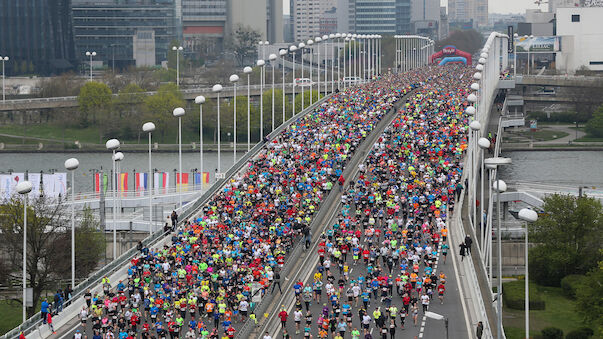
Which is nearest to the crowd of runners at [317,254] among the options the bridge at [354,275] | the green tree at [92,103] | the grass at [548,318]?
the bridge at [354,275]

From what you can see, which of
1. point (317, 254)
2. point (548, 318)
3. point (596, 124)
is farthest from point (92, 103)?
point (548, 318)

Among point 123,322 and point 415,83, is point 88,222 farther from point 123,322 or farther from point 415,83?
point 415,83

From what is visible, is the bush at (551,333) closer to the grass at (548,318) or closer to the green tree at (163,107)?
the grass at (548,318)

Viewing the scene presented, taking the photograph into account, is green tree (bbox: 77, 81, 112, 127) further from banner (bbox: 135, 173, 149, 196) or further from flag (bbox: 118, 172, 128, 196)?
banner (bbox: 135, 173, 149, 196)

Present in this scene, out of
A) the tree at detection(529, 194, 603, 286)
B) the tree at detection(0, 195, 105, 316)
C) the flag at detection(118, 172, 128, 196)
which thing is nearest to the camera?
the tree at detection(0, 195, 105, 316)

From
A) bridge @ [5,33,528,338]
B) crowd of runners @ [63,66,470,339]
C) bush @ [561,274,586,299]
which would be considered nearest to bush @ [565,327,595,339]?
bridge @ [5,33,528,338]

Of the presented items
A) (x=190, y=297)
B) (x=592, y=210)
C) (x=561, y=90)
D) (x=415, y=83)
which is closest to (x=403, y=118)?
(x=592, y=210)
